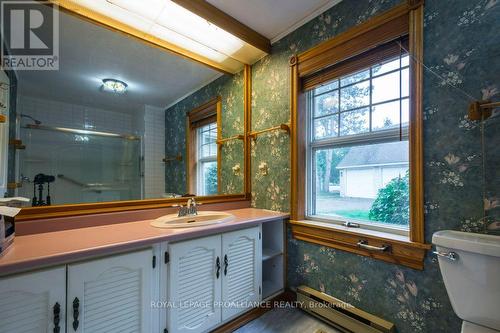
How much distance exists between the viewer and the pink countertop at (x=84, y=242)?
0.90 m

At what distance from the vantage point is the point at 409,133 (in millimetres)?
1321

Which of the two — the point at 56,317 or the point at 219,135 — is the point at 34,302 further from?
the point at 219,135

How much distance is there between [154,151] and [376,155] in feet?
5.62

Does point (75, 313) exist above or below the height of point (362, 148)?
below

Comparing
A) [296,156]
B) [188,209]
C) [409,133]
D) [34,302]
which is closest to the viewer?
[34,302]

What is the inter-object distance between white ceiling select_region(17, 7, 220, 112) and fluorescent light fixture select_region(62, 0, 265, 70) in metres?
0.13

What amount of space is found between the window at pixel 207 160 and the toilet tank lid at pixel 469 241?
5.59 ft

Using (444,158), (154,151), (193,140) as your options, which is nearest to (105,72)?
(154,151)

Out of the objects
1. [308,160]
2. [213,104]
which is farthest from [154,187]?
[308,160]

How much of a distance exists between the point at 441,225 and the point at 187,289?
1.52 m

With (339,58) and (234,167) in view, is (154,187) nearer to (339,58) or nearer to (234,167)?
(234,167)

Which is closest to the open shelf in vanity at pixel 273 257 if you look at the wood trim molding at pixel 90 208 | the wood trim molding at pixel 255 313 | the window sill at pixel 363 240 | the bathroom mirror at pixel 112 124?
the wood trim molding at pixel 255 313

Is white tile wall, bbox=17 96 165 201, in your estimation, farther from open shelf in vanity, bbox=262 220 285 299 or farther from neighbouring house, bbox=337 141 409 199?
neighbouring house, bbox=337 141 409 199

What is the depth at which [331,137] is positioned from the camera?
6.00 feet
